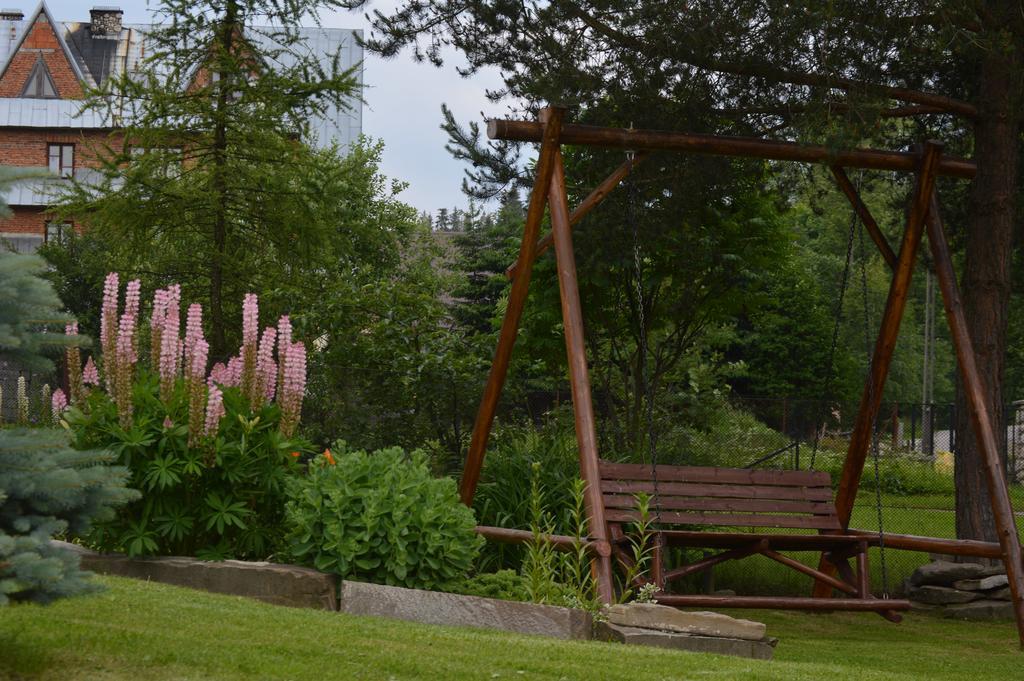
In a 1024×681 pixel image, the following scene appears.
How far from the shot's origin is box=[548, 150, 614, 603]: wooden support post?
9.15 meters

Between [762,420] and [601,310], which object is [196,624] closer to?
[601,310]

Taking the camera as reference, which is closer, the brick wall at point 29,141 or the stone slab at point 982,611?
the stone slab at point 982,611

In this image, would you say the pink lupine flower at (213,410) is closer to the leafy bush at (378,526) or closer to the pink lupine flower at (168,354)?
the pink lupine flower at (168,354)

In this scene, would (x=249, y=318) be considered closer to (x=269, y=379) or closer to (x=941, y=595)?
(x=269, y=379)

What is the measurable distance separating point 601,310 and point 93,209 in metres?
6.54

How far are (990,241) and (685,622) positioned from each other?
642 centimetres

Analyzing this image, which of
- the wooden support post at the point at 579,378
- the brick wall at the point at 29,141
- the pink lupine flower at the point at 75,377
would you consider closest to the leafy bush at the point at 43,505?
the pink lupine flower at the point at 75,377

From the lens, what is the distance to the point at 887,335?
11617mm

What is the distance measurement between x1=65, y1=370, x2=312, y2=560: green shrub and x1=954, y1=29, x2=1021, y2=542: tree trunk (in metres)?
7.11

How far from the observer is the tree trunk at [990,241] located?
12422 millimetres

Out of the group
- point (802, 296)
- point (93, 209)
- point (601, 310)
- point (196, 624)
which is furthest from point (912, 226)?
point (802, 296)

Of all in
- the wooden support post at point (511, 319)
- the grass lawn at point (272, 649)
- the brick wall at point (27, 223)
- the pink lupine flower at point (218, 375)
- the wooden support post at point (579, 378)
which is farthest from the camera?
the brick wall at point (27, 223)

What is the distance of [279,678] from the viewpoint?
5.41m

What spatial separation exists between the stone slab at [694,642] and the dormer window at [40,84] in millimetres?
50913
